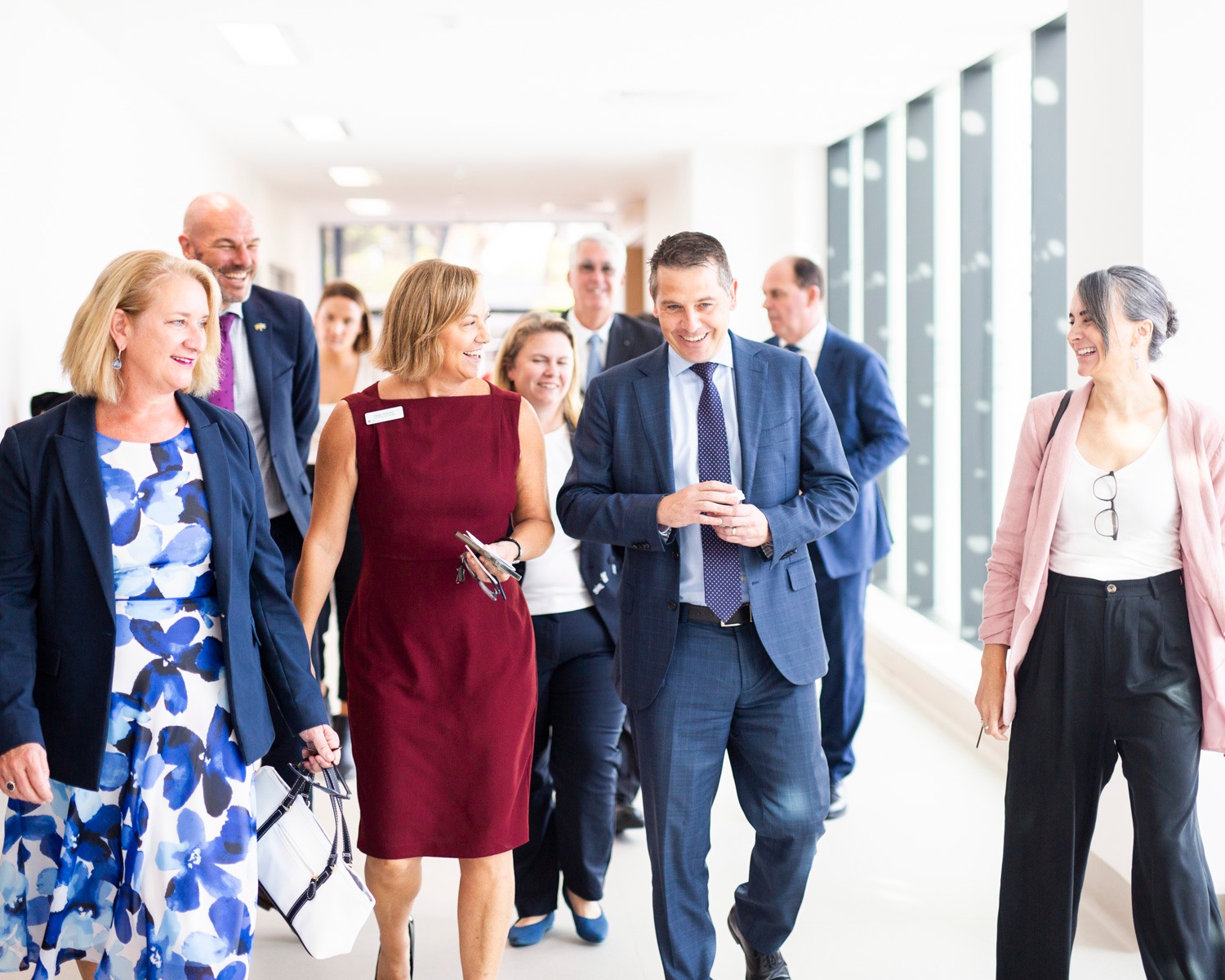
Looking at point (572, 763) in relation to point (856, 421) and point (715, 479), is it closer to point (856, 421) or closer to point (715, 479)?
point (715, 479)

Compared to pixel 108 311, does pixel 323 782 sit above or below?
below

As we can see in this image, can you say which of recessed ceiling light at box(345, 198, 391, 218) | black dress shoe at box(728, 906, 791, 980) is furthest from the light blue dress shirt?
recessed ceiling light at box(345, 198, 391, 218)

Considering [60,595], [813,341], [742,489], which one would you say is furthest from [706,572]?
[813,341]

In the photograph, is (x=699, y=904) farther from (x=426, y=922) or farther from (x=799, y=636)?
(x=426, y=922)

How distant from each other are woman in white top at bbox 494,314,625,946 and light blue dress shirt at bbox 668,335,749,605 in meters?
0.57

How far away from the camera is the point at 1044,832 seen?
262 centimetres

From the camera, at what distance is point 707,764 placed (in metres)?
2.74

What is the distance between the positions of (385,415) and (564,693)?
1.03 m

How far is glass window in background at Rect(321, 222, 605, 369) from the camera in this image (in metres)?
14.8

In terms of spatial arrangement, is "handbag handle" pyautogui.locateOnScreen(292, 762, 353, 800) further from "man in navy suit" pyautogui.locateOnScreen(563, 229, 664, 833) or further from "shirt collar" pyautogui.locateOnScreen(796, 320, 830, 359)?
"shirt collar" pyautogui.locateOnScreen(796, 320, 830, 359)

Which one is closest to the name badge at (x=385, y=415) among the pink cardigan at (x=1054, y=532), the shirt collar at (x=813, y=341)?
the pink cardigan at (x=1054, y=532)

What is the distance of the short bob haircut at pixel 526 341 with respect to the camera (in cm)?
343

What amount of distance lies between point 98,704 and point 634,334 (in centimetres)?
264

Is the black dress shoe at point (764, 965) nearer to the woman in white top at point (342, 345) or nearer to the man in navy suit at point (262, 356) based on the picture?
the man in navy suit at point (262, 356)
